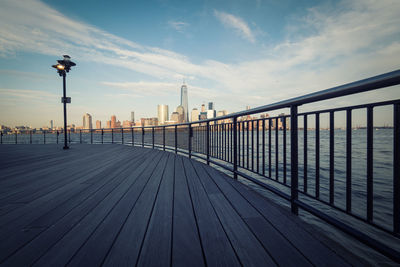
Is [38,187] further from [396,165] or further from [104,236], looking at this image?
[396,165]

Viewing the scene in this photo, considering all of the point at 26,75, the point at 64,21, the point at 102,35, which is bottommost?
the point at 64,21

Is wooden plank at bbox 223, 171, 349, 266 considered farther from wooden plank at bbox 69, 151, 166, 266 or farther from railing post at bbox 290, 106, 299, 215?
wooden plank at bbox 69, 151, 166, 266

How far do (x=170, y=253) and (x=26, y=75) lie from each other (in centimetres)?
5204

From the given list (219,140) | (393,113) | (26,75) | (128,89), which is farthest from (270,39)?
(26,75)

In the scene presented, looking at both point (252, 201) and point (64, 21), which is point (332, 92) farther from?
point (64, 21)

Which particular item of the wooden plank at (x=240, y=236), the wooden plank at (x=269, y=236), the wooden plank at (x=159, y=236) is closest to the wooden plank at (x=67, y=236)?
the wooden plank at (x=159, y=236)

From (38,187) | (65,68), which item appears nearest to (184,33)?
(65,68)

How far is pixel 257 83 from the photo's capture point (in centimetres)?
3562

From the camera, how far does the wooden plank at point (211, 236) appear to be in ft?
3.29

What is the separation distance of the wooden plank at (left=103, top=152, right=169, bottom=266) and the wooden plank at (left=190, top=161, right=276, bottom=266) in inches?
25.6

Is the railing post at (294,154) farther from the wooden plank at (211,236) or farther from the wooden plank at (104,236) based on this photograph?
the wooden plank at (104,236)

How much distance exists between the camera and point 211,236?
4.07ft

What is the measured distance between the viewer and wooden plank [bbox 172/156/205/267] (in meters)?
0.99

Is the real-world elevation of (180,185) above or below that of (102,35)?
below
